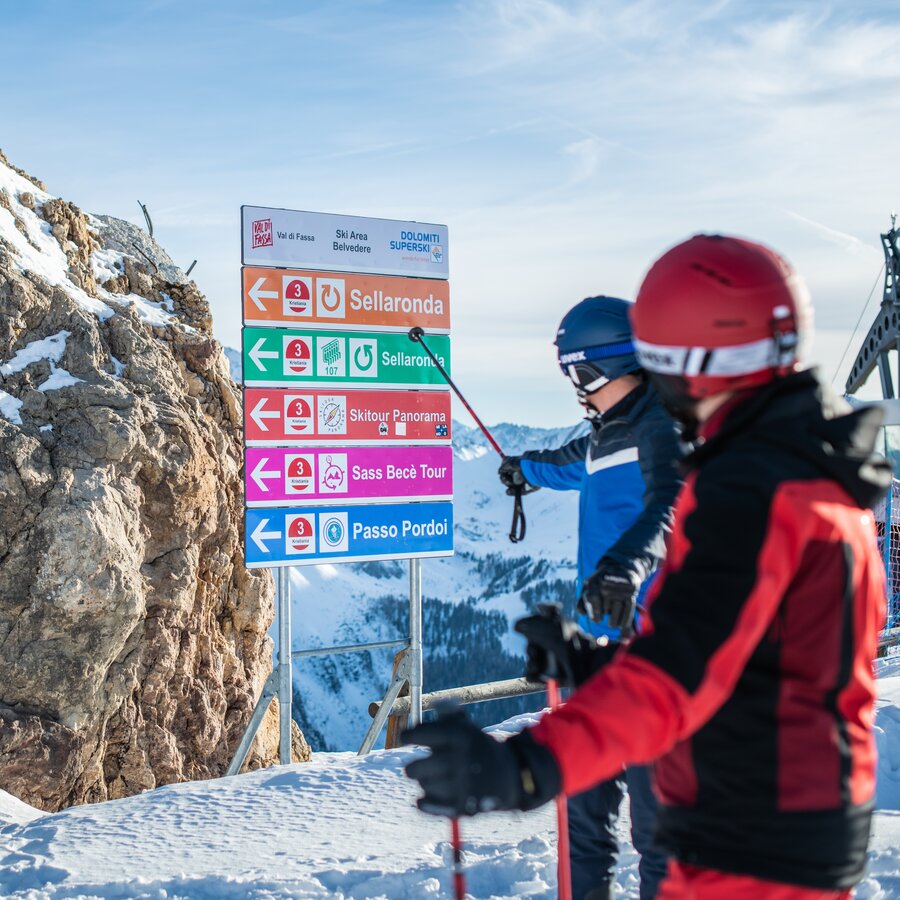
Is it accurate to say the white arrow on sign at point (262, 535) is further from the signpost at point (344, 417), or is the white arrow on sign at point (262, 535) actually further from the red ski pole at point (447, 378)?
the red ski pole at point (447, 378)

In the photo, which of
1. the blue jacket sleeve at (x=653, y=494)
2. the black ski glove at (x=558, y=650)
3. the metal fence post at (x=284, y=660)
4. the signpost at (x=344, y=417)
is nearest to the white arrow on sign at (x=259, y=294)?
the signpost at (x=344, y=417)

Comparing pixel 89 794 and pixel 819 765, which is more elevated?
pixel 819 765

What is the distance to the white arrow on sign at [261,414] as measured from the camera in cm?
616

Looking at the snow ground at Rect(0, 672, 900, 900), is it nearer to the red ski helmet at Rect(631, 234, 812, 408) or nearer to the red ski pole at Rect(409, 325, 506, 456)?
the red ski pole at Rect(409, 325, 506, 456)

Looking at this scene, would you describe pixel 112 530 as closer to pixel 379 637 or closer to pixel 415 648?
pixel 415 648

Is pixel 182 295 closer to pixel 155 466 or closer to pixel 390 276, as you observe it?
pixel 155 466

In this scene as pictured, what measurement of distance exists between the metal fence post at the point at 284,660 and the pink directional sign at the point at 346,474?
0.55 m

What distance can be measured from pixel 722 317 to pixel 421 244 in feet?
17.4

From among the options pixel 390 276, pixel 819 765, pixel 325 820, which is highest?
pixel 390 276

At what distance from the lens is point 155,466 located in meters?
10.1

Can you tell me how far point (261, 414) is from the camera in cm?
619

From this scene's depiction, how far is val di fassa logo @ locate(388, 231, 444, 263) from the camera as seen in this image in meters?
6.63

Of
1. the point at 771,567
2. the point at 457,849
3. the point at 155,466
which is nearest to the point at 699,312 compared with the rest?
the point at 771,567

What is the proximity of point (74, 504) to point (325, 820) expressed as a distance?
5.74m
